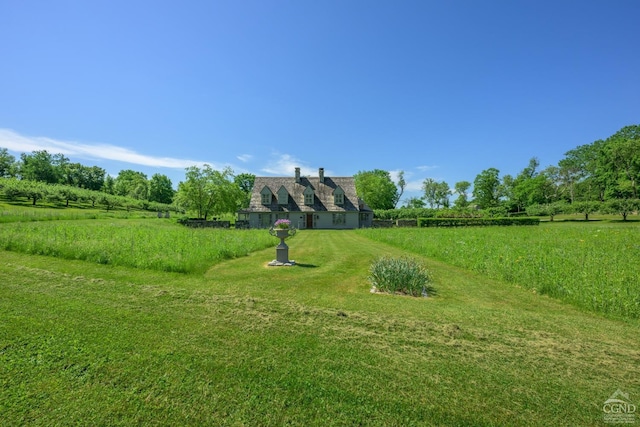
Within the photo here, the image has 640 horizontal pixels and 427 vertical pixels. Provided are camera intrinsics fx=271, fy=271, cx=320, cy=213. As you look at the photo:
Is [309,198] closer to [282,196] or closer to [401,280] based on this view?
[282,196]

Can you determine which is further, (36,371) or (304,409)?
(36,371)

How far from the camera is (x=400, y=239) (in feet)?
63.0

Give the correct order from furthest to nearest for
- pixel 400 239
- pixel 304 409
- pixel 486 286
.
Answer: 1. pixel 400 239
2. pixel 486 286
3. pixel 304 409

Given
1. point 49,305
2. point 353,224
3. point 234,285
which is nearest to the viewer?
point 49,305

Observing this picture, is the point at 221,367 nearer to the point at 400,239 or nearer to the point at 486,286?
the point at 486,286

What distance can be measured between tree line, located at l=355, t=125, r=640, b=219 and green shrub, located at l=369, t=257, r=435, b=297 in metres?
40.6

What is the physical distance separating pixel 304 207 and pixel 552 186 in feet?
245

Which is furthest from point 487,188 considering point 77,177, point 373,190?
point 77,177

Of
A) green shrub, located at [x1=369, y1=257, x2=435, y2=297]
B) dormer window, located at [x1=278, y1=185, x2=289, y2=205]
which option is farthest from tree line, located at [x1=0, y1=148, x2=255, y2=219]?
green shrub, located at [x1=369, y1=257, x2=435, y2=297]

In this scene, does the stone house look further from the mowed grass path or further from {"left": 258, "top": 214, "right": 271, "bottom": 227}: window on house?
the mowed grass path

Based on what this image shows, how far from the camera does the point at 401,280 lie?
25.5 feet

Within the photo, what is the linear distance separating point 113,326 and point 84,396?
1.77 metres

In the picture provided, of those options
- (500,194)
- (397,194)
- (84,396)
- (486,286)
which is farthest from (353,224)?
(500,194)

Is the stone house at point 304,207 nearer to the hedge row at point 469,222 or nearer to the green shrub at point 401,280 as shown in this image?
the hedge row at point 469,222
